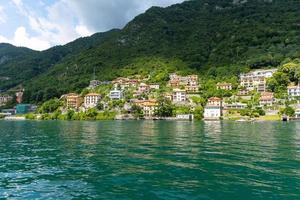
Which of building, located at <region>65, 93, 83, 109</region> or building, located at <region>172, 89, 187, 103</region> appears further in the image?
building, located at <region>65, 93, 83, 109</region>

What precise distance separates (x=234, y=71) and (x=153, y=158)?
16040cm

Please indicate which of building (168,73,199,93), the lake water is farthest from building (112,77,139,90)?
the lake water

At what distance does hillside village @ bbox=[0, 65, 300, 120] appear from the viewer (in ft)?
438

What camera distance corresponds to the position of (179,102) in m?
158

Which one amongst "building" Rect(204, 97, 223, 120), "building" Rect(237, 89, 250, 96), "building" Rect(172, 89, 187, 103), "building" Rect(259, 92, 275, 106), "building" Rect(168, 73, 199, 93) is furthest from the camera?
"building" Rect(168, 73, 199, 93)

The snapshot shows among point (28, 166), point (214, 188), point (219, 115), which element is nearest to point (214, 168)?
point (214, 188)

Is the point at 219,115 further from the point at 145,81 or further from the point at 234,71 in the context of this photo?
the point at 145,81

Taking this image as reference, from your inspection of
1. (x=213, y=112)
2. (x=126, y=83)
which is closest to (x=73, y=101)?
(x=126, y=83)

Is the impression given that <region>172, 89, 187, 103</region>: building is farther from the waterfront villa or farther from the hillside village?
the waterfront villa

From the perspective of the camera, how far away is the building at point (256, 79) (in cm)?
16125

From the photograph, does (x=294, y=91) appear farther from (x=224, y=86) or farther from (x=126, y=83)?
(x=126, y=83)

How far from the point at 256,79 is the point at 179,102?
3943 cm

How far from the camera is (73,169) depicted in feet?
83.4

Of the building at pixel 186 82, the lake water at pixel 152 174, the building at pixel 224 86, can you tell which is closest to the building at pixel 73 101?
the building at pixel 186 82
